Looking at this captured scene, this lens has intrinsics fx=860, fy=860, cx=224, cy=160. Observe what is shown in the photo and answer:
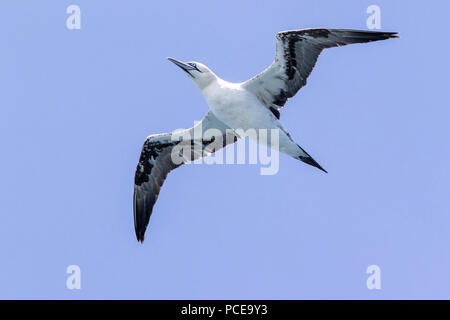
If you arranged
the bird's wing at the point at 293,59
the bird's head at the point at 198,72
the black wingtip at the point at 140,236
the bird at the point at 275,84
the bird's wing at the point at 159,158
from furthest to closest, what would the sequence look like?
the bird's wing at the point at 159,158
the black wingtip at the point at 140,236
the bird's head at the point at 198,72
the bird at the point at 275,84
the bird's wing at the point at 293,59

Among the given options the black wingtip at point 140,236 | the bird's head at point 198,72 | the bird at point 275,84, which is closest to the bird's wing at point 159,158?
the black wingtip at point 140,236

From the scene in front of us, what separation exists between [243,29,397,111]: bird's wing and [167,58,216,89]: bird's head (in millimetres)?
1024

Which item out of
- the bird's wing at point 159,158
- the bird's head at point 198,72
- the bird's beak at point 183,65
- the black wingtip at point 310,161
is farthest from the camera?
the bird's wing at point 159,158

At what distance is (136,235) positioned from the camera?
26.1 metres

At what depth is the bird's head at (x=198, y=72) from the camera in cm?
2400

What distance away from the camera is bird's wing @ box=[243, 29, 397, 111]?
74.1ft

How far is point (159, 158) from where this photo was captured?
86.6 ft

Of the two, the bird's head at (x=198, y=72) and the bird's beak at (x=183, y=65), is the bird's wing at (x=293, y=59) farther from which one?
the bird's beak at (x=183, y=65)

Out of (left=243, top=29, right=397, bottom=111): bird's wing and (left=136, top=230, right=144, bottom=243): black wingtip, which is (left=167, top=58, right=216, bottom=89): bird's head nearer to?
(left=243, top=29, right=397, bottom=111): bird's wing

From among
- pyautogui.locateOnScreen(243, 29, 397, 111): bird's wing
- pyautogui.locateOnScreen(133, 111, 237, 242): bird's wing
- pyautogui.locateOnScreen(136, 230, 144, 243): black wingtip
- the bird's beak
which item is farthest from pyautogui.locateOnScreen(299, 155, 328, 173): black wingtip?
pyautogui.locateOnScreen(136, 230, 144, 243): black wingtip

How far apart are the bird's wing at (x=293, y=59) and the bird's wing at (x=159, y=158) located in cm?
240

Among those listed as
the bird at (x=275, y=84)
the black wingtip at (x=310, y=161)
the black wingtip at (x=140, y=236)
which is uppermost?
the bird at (x=275, y=84)
